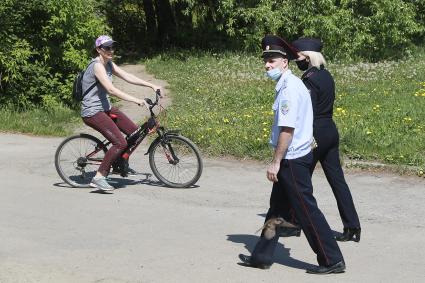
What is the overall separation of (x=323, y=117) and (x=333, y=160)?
42 cm

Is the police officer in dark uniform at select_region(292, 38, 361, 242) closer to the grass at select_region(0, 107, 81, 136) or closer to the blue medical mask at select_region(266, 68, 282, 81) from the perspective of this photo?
the blue medical mask at select_region(266, 68, 282, 81)

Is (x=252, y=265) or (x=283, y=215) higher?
(x=283, y=215)

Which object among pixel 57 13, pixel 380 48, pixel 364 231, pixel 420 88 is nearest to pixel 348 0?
pixel 380 48

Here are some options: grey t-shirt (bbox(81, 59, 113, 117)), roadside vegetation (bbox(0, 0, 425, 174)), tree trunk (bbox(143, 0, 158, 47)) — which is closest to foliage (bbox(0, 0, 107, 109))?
roadside vegetation (bbox(0, 0, 425, 174))

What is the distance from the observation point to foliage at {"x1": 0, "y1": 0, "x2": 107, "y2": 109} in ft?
47.0

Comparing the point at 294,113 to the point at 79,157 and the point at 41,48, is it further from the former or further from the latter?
the point at 41,48

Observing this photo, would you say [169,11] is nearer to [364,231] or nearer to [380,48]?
[380,48]

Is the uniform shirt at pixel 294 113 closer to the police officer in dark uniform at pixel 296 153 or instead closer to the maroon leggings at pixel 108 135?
the police officer in dark uniform at pixel 296 153

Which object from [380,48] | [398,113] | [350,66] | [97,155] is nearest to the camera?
[97,155]

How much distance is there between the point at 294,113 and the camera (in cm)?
564

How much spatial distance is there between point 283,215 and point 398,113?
647 centimetres

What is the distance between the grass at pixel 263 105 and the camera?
10.4m

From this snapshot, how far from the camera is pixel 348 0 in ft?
67.4

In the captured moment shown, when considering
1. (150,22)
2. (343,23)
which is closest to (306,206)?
(343,23)
